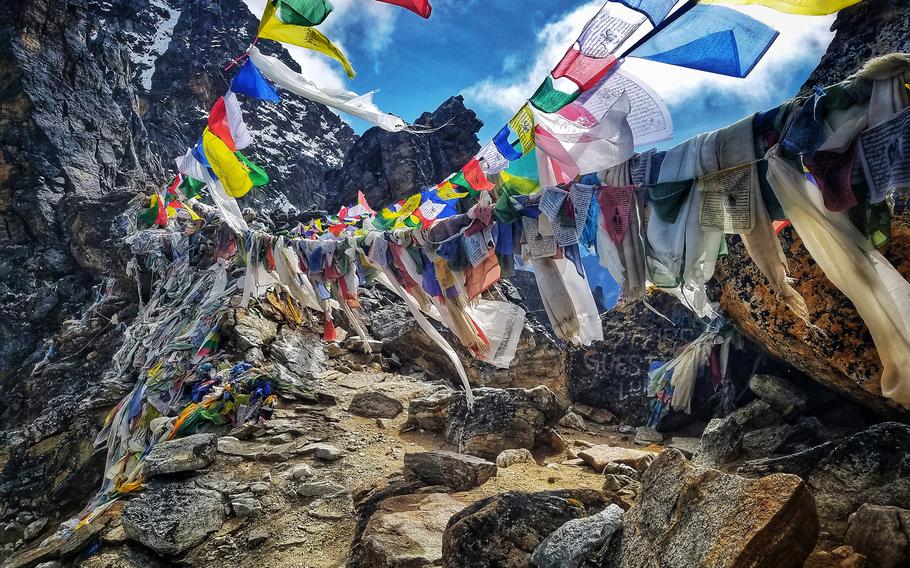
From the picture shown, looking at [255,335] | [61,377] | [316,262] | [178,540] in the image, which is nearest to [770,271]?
[316,262]

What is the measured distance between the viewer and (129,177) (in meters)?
24.9

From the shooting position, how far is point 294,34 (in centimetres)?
353

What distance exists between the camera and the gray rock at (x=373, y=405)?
6.84 m

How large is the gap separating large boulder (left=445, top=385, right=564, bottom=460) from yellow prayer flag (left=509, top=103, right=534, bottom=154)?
389 cm

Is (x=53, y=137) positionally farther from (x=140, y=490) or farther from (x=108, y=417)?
(x=140, y=490)

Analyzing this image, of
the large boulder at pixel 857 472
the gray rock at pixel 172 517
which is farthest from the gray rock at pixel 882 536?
the gray rock at pixel 172 517

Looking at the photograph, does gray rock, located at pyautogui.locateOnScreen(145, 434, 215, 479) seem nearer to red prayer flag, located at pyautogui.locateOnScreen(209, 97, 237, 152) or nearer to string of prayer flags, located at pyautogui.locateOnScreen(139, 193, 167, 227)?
red prayer flag, located at pyautogui.locateOnScreen(209, 97, 237, 152)

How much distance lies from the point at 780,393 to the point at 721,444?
1074 mm

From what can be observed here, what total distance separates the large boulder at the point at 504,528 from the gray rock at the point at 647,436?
558cm

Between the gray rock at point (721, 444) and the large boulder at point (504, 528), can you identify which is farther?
the gray rock at point (721, 444)

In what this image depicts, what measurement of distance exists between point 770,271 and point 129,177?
104 ft

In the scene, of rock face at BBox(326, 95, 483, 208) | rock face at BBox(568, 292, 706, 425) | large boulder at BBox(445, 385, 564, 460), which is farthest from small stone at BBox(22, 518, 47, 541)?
rock face at BBox(326, 95, 483, 208)

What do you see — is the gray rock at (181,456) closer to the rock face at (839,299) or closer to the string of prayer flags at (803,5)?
the string of prayer flags at (803,5)

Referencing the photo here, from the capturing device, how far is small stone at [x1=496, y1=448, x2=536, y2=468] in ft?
17.1
